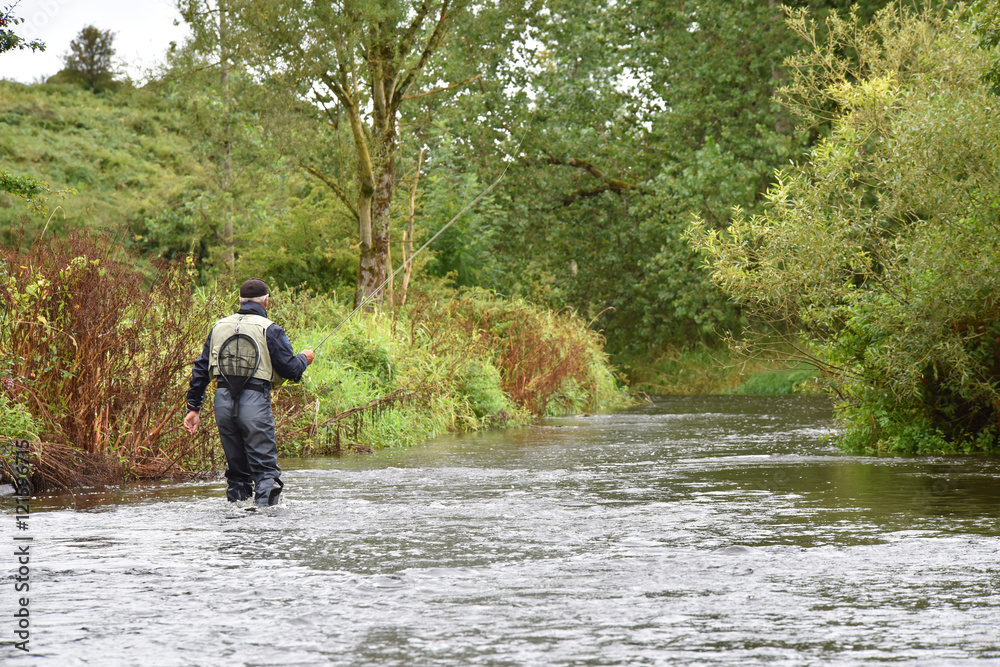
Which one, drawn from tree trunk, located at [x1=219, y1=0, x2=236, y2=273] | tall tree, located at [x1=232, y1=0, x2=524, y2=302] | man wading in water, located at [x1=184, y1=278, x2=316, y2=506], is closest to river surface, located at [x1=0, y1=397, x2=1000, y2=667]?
man wading in water, located at [x1=184, y1=278, x2=316, y2=506]

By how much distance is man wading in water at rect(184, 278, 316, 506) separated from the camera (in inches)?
369

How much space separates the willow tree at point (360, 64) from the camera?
2002 centimetres

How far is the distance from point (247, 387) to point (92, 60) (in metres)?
54.4

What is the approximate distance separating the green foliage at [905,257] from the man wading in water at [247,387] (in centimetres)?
714

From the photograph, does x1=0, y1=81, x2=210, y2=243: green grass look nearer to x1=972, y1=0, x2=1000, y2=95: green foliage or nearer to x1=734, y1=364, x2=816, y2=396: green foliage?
x1=734, y1=364, x2=816, y2=396: green foliage

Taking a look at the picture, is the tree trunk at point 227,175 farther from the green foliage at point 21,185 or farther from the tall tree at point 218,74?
the green foliage at point 21,185

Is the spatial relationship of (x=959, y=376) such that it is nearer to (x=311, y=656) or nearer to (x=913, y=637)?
(x=913, y=637)

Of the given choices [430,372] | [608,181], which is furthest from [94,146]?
[430,372]

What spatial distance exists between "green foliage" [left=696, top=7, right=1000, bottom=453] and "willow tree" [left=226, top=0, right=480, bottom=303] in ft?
25.1

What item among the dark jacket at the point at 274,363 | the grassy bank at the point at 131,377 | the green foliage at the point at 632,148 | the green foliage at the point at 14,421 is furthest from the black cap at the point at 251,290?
the green foliage at the point at 632,148

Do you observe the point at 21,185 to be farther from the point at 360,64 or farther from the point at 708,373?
the point at 708,373

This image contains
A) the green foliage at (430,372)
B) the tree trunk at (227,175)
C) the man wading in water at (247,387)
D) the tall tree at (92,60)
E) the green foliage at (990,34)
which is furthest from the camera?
the tall tree at (92,60)

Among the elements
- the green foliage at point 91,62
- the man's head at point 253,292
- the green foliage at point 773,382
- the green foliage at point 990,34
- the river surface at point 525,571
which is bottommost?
the river surface at point 525,571

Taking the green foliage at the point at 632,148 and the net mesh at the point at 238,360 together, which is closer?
the net mesh at the point at 238,360
